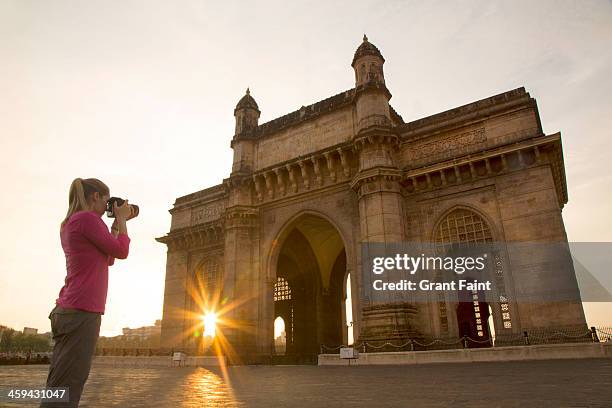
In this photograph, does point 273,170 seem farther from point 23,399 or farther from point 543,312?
point 23,399

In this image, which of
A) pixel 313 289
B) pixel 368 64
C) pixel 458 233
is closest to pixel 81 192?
pixel 458 233

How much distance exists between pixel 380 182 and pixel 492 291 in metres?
6.91

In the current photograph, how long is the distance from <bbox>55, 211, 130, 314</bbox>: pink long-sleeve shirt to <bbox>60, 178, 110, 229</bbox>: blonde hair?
0.53 ft

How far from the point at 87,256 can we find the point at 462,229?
18.0 meters

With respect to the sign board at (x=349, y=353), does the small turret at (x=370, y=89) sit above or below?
above

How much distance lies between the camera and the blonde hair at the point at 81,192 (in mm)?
3094

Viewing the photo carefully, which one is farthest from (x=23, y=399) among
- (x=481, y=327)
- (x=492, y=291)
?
(x=481, y=327)

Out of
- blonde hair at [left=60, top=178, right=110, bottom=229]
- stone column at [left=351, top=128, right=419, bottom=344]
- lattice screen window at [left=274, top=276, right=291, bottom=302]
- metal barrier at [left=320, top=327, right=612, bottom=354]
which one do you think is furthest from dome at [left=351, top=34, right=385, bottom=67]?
blonde hair at [left=60, top=178, right=110, bottom=229]

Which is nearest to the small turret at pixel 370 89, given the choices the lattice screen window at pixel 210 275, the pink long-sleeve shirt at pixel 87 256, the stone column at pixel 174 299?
the lattice screen window at pixel 210 275

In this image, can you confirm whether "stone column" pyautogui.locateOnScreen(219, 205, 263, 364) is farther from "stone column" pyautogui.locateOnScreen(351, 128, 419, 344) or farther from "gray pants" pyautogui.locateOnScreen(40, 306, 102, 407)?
"gray pants" pyautogui.locateOnScreen(40, 306, 102, 407)

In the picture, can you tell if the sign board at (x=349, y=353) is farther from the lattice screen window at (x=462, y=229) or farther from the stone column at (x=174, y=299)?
the stone column at (x=174, y=299)

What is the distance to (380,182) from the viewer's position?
19203mm

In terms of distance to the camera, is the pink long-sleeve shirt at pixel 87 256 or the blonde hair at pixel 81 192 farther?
the blonde hair at pixel 81 192

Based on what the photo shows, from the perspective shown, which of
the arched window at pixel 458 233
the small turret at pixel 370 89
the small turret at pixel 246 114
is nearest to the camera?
the arched window at pixel 458 233
